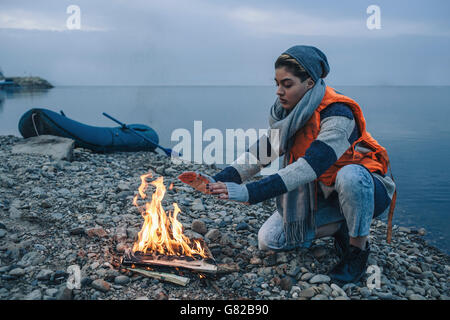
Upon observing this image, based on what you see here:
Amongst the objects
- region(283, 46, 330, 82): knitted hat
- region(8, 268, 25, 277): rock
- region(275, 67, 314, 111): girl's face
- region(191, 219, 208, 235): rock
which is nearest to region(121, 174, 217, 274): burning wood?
region(191, 219, 208, 235): rock

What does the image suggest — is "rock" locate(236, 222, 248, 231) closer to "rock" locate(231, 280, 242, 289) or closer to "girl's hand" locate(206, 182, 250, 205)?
"rock" locate(231, 280, 242, 289)

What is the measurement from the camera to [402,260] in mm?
3955

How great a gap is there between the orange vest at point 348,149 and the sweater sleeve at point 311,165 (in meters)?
0.17

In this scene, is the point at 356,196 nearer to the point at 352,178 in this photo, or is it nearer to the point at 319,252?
the point at 352,178

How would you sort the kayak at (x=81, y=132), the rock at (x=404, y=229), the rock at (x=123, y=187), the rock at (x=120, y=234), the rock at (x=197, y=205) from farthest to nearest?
the kayak at (x=81, y=132)
the rock at (x=404, y=229)
the rock at (x=123, y=187)
the rock at (x=197, y=205)
the rock at (x=120, y=234)

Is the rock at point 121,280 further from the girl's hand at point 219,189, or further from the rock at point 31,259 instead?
the girl's hand at point 219,189

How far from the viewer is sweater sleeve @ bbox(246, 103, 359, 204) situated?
2.80 metres

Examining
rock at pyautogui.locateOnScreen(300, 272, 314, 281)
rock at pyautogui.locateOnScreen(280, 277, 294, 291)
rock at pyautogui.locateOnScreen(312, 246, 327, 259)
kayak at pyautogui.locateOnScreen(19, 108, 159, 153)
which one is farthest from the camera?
kayak at pyautogui.locateOnScreen(19, 108, 159, 153)

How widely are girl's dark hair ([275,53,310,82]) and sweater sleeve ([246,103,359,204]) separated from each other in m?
0.42

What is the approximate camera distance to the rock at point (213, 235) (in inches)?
151

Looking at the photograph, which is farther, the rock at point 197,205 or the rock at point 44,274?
the rock at point 197,205

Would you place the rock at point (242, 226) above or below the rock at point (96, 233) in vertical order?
below

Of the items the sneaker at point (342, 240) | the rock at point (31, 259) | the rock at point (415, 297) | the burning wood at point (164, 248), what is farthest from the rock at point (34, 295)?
the rock at point (415, 297)

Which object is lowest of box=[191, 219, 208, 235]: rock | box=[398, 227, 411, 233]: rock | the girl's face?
box=[398, 227, 411, 233]: rock
